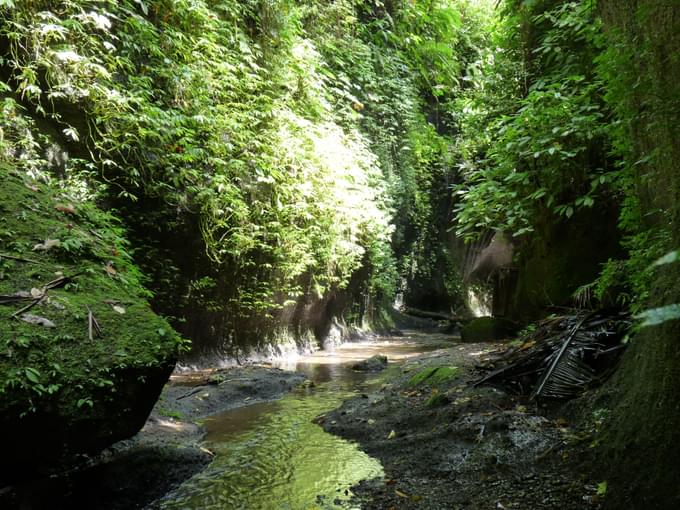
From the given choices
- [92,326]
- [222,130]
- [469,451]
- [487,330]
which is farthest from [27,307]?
[487,330]

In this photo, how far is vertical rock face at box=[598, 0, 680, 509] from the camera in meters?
2.03

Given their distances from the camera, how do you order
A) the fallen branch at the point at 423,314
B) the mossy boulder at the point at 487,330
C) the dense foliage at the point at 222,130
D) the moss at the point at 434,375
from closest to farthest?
1. the moss at the point at 434,375
2. the dense foliage at the point at 222,130
3. the mossy boulder at the point at 487,330
4. the fallen branch at the point at 423,314

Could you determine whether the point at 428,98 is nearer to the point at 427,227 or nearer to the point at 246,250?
the point at 427,227

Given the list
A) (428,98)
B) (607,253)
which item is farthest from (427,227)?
(607,253)

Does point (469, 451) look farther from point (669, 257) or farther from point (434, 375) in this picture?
point (669, 257)

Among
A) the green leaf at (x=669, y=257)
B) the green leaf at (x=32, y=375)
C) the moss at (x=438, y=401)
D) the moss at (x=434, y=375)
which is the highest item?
the green leaf at (x=669, y=257)

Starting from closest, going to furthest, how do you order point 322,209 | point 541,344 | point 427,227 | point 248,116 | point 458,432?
point 458,432, point 541,344, point 248,116, point 322,209, point 427,227

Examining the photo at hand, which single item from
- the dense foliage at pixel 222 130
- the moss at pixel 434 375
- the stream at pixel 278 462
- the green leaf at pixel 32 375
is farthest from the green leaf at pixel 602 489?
the dense foliage at pixel 222 130

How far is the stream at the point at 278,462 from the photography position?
3.20 m

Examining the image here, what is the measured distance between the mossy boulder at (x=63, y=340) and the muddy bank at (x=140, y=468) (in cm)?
19

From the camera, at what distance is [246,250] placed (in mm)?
7992

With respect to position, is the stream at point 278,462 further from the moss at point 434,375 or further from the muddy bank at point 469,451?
the moss at point 434,375

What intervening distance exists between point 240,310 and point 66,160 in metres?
3.92

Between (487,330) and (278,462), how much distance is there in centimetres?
541
